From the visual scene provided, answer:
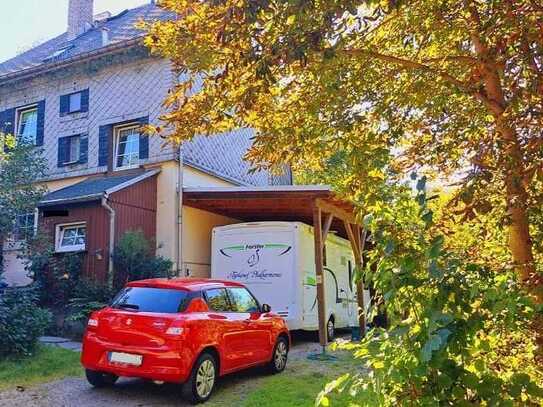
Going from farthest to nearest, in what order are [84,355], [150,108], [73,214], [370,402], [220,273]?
1. [150,108]
2. [73,214]
3. [220,273]
4. [84,355]
5. [370,402]

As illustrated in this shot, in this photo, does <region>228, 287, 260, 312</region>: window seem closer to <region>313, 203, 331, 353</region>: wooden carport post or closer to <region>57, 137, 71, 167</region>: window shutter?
<region>313, 203, 331, 353</region>: wooden carport post

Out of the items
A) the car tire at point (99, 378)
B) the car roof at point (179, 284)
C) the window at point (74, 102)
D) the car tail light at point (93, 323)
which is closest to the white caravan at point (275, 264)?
the car roof at point (179, 284)

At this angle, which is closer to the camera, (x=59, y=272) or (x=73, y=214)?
(x=59, y=272)

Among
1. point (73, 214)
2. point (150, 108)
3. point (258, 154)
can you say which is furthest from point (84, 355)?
point (150, 108)

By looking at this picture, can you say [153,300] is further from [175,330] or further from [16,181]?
[16,181]

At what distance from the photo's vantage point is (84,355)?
7008 millimetres

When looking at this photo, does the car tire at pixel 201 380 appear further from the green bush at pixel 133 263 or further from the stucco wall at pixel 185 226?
the stucco wall at pixel 185 226

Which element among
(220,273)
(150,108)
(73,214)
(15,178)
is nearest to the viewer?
(15,178)

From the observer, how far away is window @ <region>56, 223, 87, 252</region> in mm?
14617

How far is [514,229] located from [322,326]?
25.9ft

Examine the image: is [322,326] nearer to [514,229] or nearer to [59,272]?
[59,272]

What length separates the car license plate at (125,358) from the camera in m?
6.53

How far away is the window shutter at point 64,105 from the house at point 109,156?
42mm

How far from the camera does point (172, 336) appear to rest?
6.50 meters
